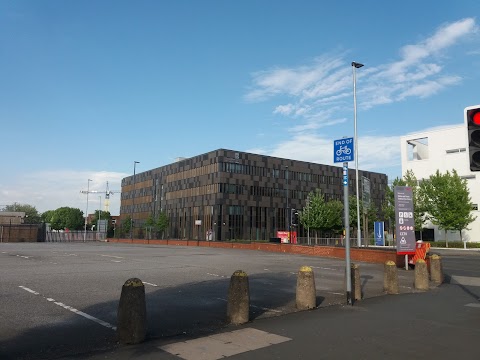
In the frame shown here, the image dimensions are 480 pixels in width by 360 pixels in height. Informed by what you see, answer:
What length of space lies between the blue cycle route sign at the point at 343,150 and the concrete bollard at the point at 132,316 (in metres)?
5.89

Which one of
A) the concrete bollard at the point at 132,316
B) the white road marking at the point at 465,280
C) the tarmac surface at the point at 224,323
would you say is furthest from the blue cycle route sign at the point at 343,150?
the white road marking at the point at 465,280

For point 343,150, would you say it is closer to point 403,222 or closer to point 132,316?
point 132,316

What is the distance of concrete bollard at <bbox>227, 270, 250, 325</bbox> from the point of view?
746cm

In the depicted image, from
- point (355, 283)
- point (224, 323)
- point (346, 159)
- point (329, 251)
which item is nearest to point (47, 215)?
point (329, 251)

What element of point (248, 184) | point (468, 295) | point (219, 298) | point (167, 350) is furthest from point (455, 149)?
point (167, 350)

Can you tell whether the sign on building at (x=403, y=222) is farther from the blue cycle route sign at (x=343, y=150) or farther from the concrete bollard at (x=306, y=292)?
the concrete bollard at (x=306, y=292)

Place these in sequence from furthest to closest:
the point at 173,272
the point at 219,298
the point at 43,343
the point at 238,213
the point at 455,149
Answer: the point at 238,213 → the point at 455,149 → the point at 173,272 → the point at 219,298 → the point at 43,343

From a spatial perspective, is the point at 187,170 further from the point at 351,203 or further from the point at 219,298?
the point at 219,298

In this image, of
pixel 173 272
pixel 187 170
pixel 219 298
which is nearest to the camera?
pixel 219 298

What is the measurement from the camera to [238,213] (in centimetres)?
8619

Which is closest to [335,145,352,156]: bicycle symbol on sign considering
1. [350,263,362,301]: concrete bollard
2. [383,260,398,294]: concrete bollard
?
[350,263,362,301]: concrete bollard

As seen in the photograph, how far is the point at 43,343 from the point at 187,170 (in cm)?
8994

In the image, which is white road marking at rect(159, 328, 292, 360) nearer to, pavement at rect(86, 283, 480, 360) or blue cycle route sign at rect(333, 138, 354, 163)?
pavement at rect(86, 283, 480, 360)

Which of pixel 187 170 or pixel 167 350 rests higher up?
pixel 187 170
